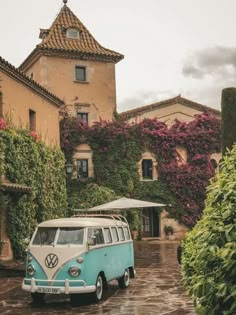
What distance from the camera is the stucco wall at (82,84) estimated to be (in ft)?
112

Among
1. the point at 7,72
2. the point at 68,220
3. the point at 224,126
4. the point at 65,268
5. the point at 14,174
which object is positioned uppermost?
the point at 7,72

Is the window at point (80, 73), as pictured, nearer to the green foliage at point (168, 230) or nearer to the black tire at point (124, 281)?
the green foliage at point (168, 230)

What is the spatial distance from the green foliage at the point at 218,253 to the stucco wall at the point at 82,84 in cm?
2961

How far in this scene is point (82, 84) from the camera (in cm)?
3488

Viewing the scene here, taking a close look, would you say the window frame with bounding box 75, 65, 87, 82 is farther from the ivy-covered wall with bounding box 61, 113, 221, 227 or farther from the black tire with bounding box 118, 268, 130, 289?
the black tire with bounding box 118, 268, 130, 289

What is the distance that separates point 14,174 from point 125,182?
544 inches

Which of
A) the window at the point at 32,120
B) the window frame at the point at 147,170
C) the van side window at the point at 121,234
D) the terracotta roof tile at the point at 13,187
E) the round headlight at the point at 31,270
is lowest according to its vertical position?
the round headlight at the point at 31,270

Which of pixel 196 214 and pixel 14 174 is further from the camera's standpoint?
pixel 196 214

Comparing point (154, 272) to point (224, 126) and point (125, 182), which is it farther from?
point (125, 182)

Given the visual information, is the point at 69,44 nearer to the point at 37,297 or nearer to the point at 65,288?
the point at 37,297

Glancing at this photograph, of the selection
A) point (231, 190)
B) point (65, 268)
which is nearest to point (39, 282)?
point (65, 268)

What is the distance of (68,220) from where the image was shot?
1239cm

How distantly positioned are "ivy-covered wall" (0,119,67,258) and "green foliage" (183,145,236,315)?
1504 cm

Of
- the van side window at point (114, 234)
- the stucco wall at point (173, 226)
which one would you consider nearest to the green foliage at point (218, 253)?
the van side window at point (114, 234)
